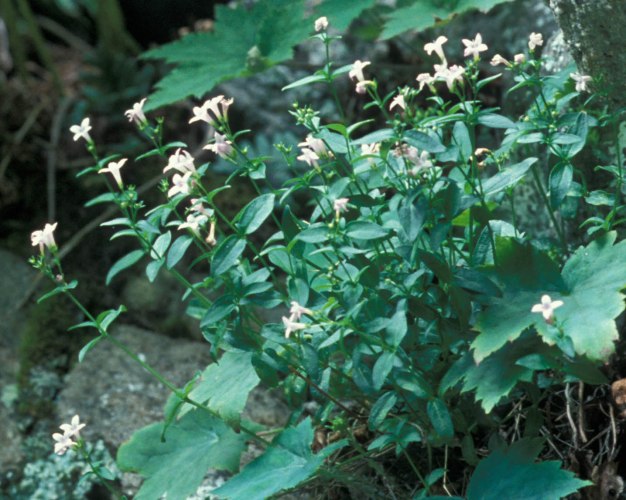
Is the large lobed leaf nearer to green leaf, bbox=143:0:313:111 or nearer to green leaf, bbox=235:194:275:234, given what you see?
green leaf, bbox=235:194:275:234

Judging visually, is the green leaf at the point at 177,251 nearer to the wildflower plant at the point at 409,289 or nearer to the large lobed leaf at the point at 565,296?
the wildflower plant at the point at 409,289

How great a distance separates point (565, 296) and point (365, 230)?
34cm

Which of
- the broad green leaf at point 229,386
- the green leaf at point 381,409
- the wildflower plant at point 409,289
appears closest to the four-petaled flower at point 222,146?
the wildflower plant at point 409,289

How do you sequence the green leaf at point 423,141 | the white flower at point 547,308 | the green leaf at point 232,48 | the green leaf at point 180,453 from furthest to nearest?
the green leaf at point 232,48
the green leaf at point 180,453
the green leaf at point 423,141
the white flower at point 547,308

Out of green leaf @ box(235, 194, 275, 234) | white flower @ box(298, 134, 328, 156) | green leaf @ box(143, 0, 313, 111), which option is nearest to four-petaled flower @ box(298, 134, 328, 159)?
white flower @ box(298, 134, 328, 156)

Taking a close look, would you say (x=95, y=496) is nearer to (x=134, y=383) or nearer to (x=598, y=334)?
(x=134, y=383)

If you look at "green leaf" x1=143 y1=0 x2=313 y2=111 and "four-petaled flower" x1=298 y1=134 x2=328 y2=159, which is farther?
"green leaf" x1=143 y1=0 x2=313 y2=111

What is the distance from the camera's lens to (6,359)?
2.48 meters

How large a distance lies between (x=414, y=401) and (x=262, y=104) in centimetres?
176

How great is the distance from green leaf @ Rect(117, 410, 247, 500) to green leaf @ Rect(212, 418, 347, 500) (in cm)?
17

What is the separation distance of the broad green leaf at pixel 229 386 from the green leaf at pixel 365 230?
0.32 m

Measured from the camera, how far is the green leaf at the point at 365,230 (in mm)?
1438

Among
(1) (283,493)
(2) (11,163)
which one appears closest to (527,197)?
(1) (283,493)

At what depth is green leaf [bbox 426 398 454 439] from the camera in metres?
1.48
